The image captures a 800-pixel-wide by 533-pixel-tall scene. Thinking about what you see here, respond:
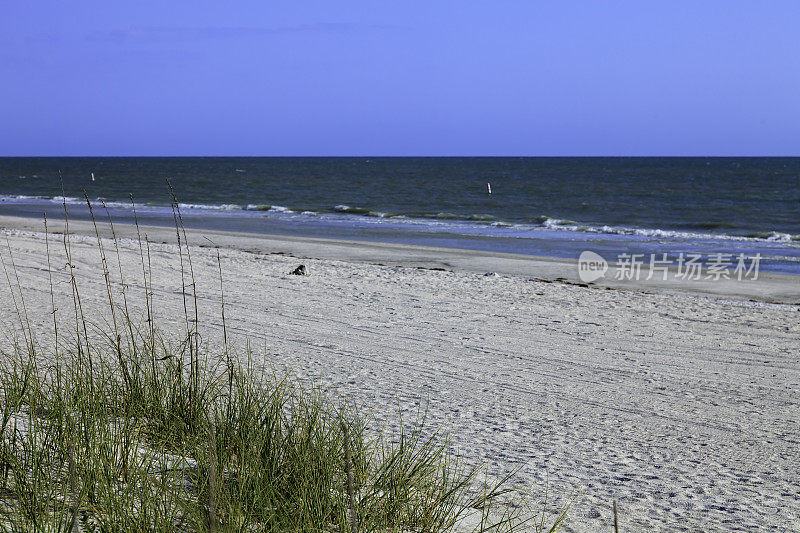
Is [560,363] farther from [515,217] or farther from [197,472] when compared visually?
[515,217]

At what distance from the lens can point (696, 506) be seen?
3.74 meters

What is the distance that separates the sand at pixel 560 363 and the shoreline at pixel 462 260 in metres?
0.14

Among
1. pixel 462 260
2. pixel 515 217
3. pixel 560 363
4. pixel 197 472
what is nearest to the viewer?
pixel 197 472

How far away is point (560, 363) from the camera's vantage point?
658cm

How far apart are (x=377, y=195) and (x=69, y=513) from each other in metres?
38.5

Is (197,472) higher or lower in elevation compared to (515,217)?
lower

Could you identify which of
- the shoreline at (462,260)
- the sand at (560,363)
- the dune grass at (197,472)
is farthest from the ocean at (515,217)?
the dune grass at (197,472)

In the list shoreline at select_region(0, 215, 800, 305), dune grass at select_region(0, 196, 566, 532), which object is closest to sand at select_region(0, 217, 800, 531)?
shoreline at select_region(0, 215, 800, 305)

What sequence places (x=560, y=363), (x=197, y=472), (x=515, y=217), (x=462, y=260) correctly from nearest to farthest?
(x=197, y=472) < (x=560, y=363) < (x=462, y=260) < (x=515, y=217)

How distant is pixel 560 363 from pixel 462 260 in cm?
855

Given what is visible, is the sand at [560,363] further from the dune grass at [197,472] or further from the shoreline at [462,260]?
the dune grass at [197,472]

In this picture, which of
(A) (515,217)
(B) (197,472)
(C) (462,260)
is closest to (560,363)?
(B) (197,472)

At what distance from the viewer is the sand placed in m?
4.04

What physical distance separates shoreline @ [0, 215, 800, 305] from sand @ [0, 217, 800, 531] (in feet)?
0.46
